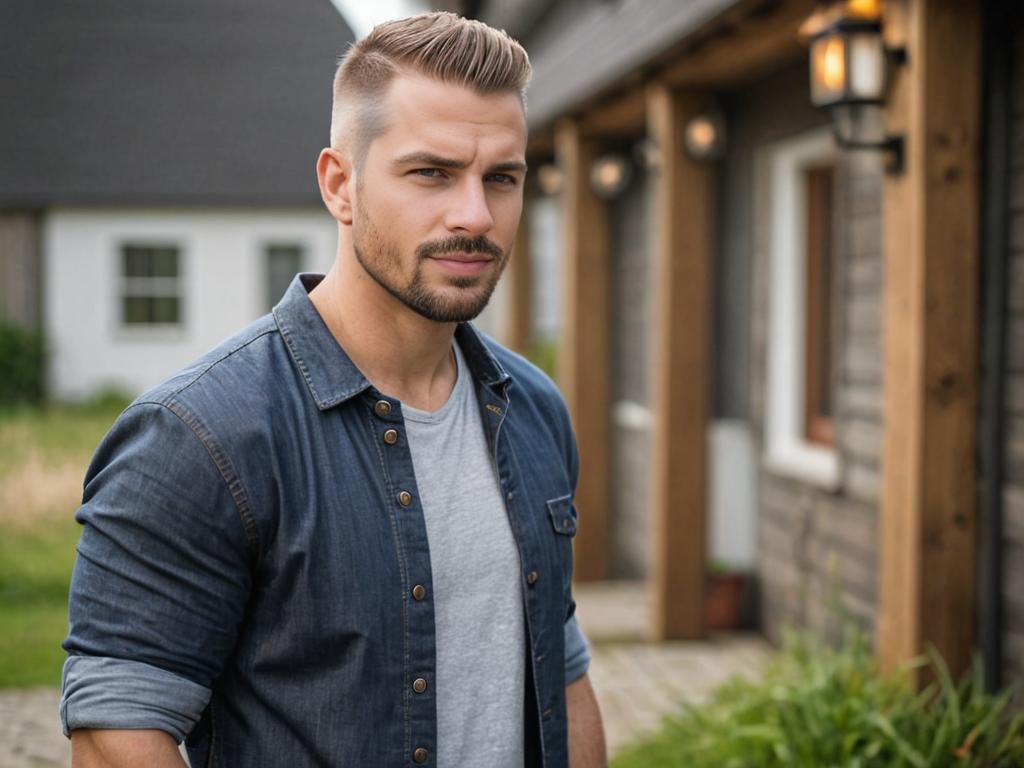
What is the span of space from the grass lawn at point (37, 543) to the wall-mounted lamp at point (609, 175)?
3.56 metres

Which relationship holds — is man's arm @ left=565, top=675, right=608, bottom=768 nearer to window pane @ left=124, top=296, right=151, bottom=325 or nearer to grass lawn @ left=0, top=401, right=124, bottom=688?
grass lawn @ left=0, top=401, right=124, bottom=688

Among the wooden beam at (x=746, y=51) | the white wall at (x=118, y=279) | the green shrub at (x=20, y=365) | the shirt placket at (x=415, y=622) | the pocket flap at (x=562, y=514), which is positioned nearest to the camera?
the shirt placket at (x=415, y=622)

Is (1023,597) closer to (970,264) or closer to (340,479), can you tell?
(970,264)

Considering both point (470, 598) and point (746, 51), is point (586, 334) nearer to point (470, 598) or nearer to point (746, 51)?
point (746, 51)

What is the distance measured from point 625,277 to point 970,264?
207 inches

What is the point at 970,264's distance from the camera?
377 centimetres

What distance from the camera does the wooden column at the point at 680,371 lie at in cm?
646

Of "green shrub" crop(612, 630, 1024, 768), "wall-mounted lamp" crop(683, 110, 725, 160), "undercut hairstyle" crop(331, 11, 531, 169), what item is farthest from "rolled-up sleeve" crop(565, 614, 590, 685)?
"wall-mounted lamp" crop(683, 110, 725, 160)

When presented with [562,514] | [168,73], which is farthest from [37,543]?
[562,514]

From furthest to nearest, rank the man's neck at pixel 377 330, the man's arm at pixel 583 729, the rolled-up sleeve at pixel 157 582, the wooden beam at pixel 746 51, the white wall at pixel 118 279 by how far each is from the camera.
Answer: the white wall at pixel 118 279
the wooden beam at pixel 746 51
the man's arm at pixel 583 729
the man's neck at pixel 377 330
the rolled-up sleeve at pixel 157 582

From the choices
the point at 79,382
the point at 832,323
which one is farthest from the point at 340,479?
the point at 79,382

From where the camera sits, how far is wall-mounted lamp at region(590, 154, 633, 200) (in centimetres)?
823

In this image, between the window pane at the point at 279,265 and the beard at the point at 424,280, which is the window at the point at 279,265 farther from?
the beard at the point at 424,280

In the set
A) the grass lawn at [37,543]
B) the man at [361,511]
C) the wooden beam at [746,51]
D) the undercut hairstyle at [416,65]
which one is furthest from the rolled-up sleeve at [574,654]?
the wooden beam at [746,51]
